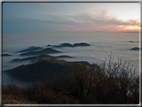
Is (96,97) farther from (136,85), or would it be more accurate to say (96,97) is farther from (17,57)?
(17,57)

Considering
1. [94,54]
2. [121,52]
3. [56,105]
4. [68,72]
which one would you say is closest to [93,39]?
[94,54]

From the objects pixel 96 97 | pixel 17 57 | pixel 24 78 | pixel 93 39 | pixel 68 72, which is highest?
pixel 93 39

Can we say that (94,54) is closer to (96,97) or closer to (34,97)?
(96,97)

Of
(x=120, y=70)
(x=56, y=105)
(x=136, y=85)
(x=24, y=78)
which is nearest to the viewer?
(x=56, y=105)

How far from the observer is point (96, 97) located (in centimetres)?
794

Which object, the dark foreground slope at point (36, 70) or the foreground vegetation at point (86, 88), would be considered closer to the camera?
the foreground vegetation at point (86, 88)

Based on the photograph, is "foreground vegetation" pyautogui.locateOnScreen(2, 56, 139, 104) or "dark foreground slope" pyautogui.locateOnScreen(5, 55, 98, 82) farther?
"dark foreground slope" pyautogui.locateOnScreen(5, 55, 98, 82)

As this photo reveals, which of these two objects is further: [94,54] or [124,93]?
[94,54]

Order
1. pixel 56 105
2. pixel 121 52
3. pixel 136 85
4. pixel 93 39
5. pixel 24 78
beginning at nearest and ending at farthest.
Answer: pixel 56 105 → pixel 136 85 → pixel 24 78 → pixel 121 52 → pixel 93 39

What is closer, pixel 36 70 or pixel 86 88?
pixel 86 88

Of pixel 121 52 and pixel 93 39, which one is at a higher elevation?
pixel 93 39

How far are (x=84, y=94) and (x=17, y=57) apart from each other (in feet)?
38.3

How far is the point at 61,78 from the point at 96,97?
3.08 metres

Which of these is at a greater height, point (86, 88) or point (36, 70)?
point (36, 70)
